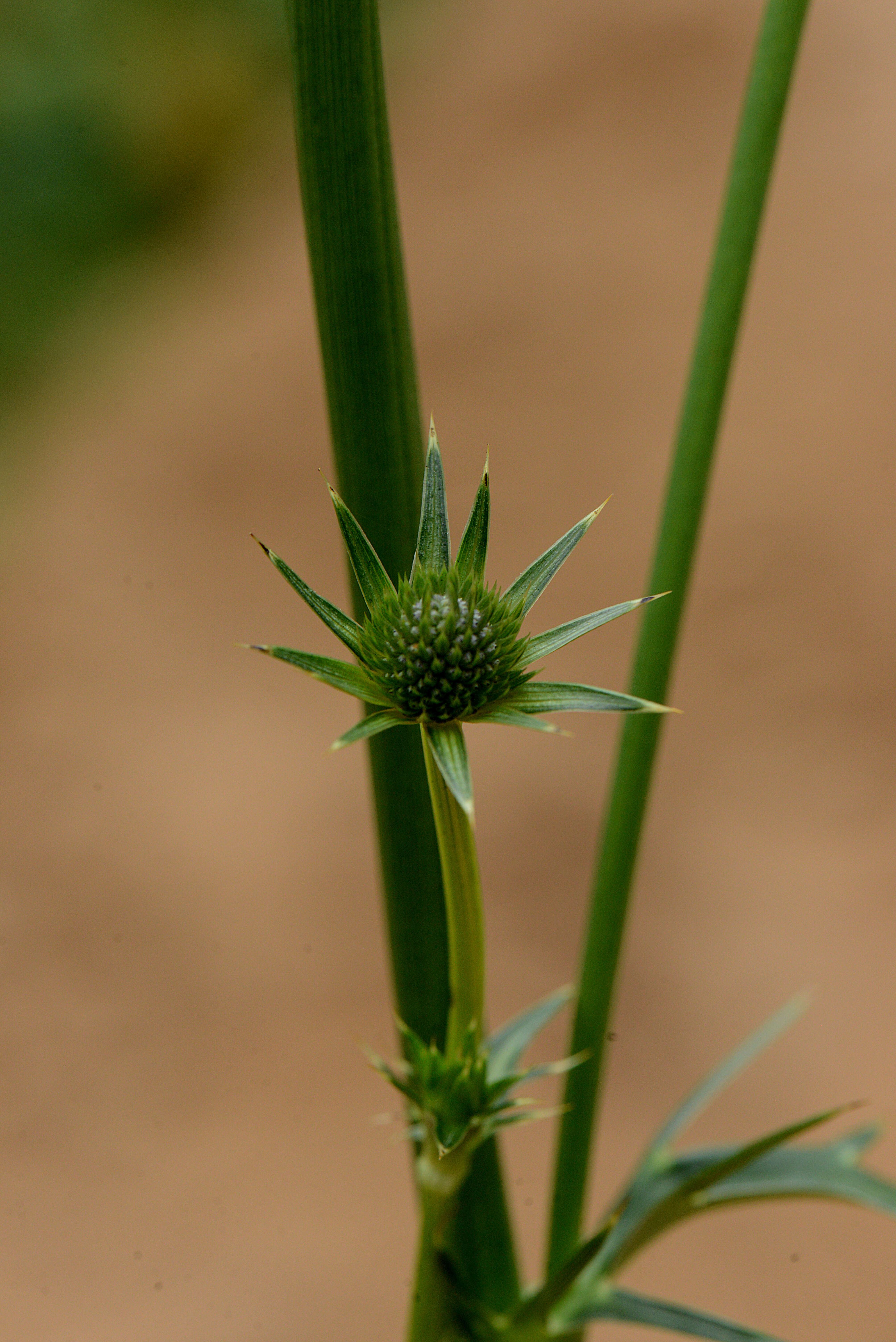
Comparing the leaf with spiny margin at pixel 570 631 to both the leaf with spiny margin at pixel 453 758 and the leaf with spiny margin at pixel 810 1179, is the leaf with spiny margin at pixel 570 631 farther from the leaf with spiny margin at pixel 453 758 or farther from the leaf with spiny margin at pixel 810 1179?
the leaf with spiny margin at pixel 810 1179

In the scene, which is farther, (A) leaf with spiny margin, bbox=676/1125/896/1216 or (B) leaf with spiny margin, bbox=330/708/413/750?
(A) leaf with spiny margin, bbox=676/1125/896/1216

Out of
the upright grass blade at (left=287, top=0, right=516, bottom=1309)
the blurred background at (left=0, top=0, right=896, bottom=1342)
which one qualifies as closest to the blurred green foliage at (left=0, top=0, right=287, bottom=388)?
the blurred background at (left=0, top=0, right=896, bottom=1342)

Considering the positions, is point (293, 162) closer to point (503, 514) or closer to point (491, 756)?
point (503, 514)

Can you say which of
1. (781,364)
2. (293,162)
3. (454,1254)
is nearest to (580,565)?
(781,364)

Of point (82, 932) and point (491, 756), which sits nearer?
point (82, 932)

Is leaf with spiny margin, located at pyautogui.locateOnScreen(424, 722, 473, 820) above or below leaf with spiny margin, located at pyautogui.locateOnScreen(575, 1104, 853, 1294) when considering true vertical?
above

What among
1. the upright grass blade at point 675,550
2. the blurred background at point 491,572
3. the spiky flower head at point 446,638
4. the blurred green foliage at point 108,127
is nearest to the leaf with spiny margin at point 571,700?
the spiky flower head at point 446,638

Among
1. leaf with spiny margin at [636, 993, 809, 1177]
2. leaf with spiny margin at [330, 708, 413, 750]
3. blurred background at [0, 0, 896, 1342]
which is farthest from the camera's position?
blurred background at [0, 0, 896, 1342]

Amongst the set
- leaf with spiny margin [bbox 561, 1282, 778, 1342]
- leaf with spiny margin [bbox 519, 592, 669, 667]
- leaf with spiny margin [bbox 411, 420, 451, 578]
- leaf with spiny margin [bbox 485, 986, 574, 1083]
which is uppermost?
leaf with spiny margin [bbox 411, 420, 451, 578]

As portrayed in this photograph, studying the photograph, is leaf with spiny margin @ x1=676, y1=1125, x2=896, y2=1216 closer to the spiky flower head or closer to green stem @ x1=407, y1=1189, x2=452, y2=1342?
green stem @ x1=407, y1=1189, x2=452, y2=1342
